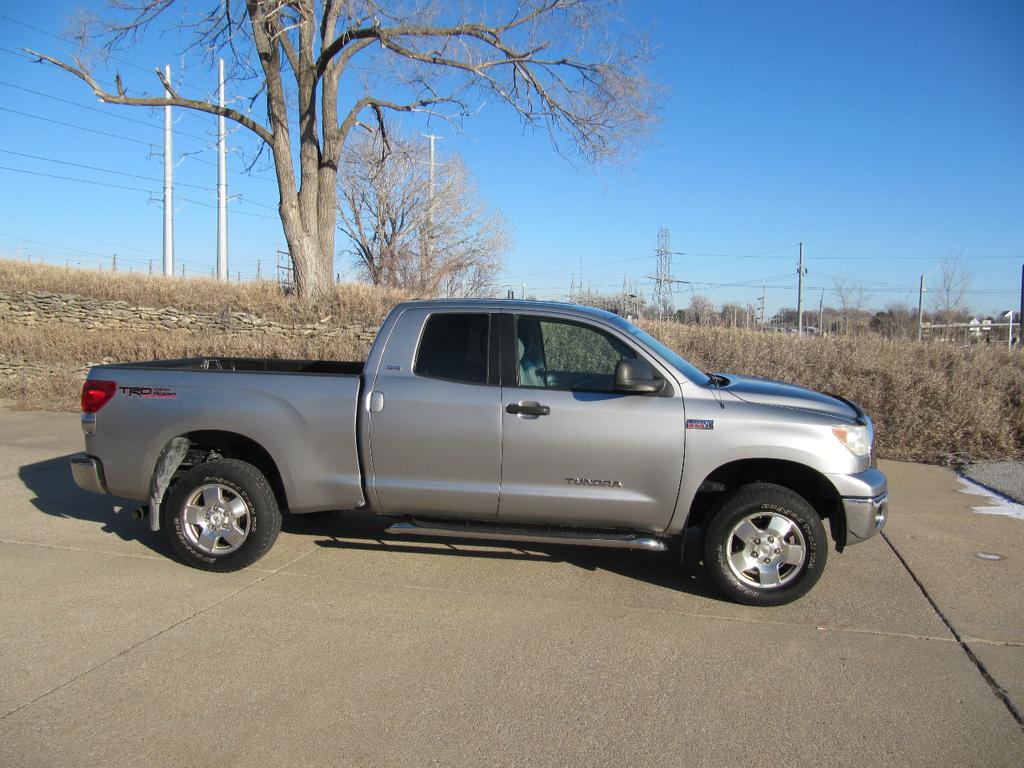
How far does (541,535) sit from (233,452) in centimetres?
240

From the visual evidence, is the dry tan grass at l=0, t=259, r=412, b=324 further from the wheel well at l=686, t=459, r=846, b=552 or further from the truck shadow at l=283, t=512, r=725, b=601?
the wheel well at l=686, t=459, r=846, b=552

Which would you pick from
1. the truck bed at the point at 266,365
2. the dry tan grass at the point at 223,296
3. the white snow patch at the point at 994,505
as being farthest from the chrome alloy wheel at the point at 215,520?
the dry tan grass at the point at 223,296

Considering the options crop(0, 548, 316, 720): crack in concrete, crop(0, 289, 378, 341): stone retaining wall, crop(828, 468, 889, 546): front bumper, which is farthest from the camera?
crop(0, 289, 378, 341): stone retaining wall

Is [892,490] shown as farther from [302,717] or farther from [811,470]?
[302,717]

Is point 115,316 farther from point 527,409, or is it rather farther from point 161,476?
point 527,409

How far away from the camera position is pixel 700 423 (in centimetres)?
471

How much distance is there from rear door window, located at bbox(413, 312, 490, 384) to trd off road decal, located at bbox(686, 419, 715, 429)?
136 cm

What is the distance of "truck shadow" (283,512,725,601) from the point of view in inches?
209

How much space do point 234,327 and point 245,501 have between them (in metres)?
12.6

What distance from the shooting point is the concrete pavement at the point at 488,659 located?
3240 millimetres

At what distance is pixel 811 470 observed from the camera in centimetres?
479

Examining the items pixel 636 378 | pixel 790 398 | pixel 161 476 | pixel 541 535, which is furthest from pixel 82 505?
pixel 790 398

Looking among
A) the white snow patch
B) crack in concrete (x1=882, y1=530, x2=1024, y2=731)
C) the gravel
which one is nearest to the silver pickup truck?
crack in concrete (x1=882, y1=530, x2=1024, y2=731)

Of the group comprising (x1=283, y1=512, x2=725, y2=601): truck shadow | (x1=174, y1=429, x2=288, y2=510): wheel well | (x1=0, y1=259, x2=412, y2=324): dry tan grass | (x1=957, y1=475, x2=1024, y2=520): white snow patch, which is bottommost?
(x1=283, y1=512, x2=725, y2=601): truck shadow
